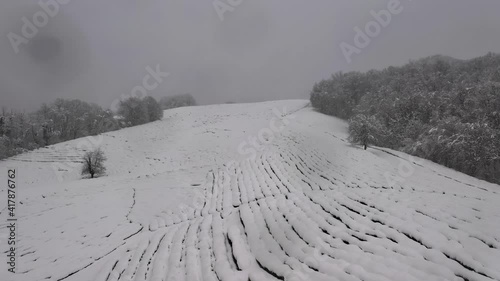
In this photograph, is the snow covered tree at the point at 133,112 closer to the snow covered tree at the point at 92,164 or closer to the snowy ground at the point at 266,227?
the snow covered tree at the point at 92,164

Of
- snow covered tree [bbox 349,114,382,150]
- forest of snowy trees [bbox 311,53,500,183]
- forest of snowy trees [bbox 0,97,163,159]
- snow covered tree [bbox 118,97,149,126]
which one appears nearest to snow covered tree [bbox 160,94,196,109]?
forest of snowy trees [bbox 0,97,163,159]

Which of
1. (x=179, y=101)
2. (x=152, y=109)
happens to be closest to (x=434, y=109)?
(x=152, y=109)

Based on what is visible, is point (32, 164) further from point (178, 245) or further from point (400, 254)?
point (400, 254)

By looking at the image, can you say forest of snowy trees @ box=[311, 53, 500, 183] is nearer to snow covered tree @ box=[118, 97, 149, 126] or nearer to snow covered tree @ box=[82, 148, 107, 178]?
snow covered tree @ box=[82, 148, 107, 178]

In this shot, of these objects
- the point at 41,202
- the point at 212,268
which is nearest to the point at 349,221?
the point at 212,268

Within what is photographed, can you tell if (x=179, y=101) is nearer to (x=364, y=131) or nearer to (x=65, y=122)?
(x=65, y=122)

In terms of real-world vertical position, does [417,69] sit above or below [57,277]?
above
